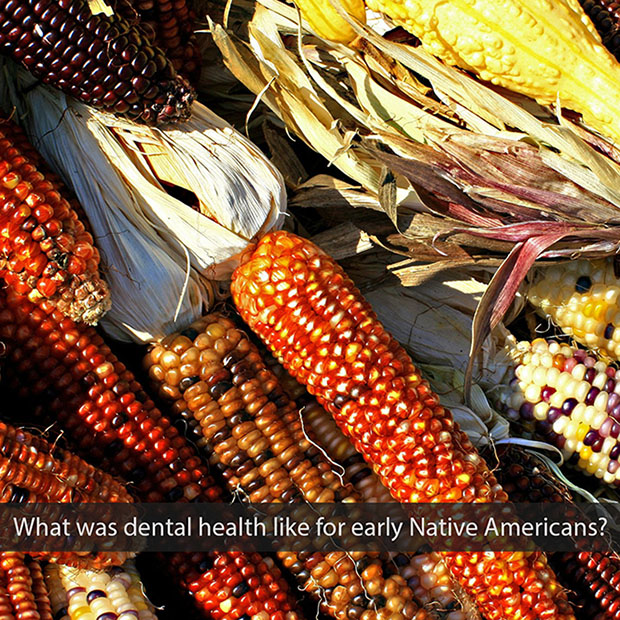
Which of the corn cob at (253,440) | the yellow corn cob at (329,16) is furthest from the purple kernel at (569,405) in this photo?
the yellow corn cob at (329,16)

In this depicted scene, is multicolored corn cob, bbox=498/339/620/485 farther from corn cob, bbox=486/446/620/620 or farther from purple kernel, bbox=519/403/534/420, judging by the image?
corn cob, bbox=486/446/620/620

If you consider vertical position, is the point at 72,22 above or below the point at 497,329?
above

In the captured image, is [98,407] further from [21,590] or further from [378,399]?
[378,399]

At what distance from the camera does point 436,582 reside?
266cm

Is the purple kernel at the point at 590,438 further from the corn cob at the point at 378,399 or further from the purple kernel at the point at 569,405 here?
the corn cob at the point at 378,399

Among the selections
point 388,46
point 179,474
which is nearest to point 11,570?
point 179,474

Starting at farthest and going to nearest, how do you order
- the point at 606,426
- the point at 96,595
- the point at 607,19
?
the point at 606,426
the point at 607,19
the point at 96,595

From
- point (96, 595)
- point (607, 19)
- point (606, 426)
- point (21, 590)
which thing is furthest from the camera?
point (606, 426)

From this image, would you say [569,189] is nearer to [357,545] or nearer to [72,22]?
[357,545]

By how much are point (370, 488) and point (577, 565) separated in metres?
0.89

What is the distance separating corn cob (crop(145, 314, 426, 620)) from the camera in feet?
8.38

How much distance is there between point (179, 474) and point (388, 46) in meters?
1.78

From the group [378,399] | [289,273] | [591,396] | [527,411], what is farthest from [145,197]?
[591,396]

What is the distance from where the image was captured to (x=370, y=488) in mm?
2770
